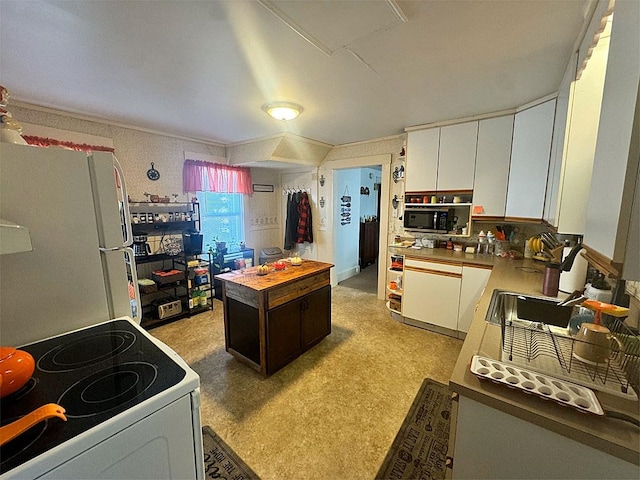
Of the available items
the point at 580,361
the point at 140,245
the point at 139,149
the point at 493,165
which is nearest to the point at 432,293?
the point at 493,165

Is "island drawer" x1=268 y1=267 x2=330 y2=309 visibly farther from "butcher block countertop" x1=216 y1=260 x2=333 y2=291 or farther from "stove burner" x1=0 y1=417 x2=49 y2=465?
"stove burner" x1=0 y1=417 x2=49 y2=465

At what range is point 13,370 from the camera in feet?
2.59

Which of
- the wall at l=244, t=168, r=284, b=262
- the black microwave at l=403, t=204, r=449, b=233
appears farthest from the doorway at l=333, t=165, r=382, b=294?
the wall at l=244, t=168, r=284, b=262

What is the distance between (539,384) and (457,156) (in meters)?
2.69

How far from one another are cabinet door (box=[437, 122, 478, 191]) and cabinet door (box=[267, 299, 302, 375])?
2217 mm

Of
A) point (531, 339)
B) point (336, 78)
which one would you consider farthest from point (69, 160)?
point (531, 339)

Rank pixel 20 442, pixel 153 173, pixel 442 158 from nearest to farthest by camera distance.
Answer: pixel 20 442
pixel 442 158
pixel 153 173

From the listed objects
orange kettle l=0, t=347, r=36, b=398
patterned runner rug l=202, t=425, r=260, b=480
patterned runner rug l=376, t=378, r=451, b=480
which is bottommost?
patterned runner rug l=376, t=378, r=451, b=480

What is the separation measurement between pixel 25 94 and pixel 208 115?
1.50 metres

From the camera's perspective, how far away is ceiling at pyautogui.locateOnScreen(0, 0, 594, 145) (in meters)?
1.30

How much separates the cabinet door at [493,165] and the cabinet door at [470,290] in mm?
670

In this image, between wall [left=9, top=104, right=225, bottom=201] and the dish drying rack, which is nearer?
the dish drying rack

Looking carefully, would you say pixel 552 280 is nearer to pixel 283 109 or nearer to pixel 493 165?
pixel 493 165

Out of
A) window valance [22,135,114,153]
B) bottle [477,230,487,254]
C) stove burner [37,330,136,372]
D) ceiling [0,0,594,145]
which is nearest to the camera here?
stove burner [37,330,136,372]
